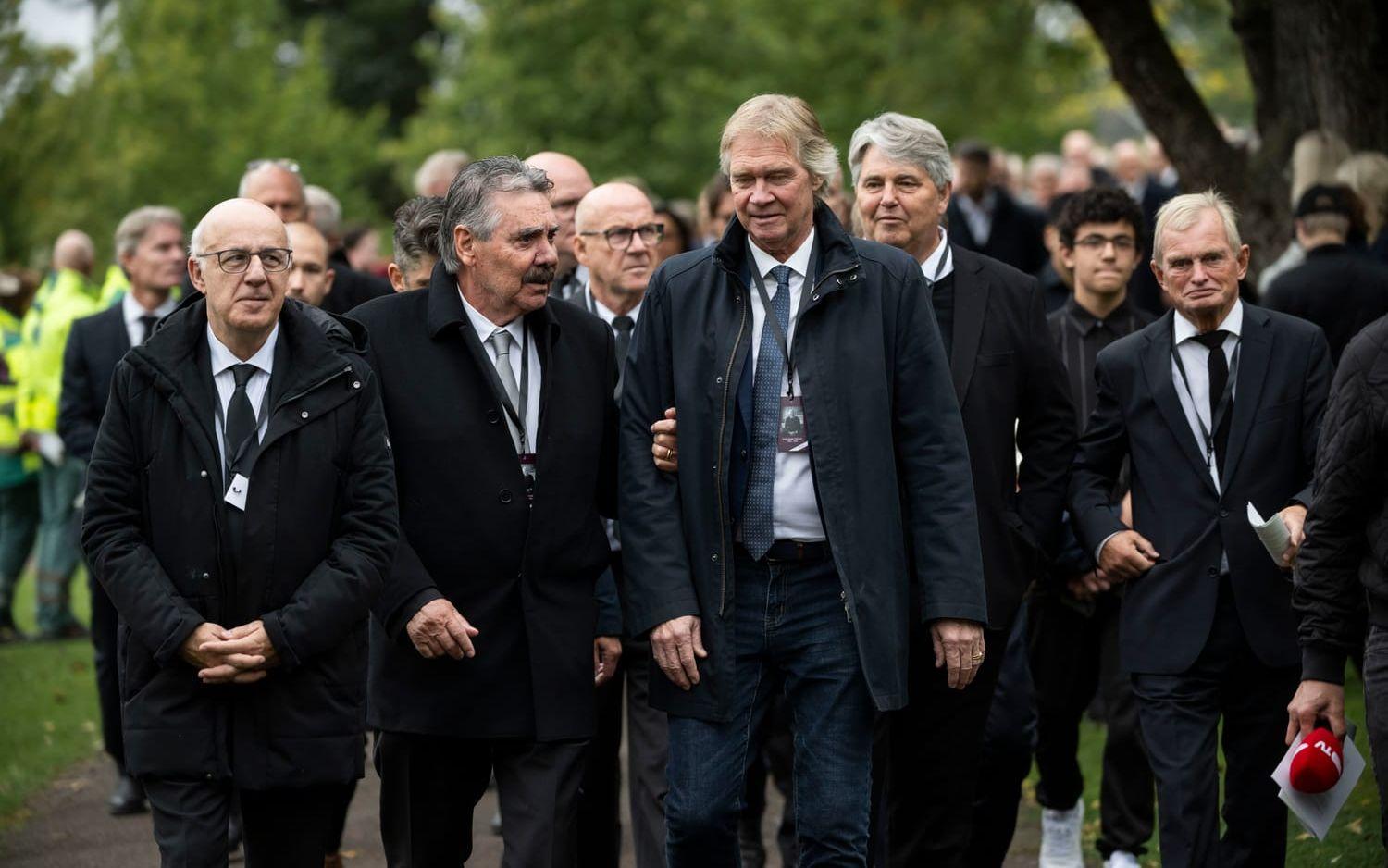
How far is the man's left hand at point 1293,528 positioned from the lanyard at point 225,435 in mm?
3206

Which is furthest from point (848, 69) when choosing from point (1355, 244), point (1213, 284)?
point (1213, 284)

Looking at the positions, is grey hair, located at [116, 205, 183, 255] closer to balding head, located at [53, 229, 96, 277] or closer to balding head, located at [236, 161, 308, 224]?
balding head, located at [236, 161, 308, 224]

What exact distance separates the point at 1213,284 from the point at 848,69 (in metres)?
25.1

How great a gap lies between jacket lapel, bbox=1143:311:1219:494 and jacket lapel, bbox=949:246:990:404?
64 centimetres

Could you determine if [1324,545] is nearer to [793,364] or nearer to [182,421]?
[793,364]

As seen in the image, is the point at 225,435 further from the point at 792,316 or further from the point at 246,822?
the point at 792,316

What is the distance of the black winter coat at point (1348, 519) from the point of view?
511 cm

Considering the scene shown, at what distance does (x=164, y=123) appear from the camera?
33.3 meters

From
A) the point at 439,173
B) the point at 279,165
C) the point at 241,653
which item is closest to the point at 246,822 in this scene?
the point at 241,653

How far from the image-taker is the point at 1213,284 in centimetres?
653

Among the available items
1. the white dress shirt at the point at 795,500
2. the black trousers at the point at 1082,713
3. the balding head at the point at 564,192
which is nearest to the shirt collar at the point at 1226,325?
the black trousers at the point at 1082,713

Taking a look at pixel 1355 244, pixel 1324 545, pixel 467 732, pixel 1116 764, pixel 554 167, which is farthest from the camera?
pixel 1355 244

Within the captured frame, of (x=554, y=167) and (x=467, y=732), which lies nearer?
(x=467, y=732)

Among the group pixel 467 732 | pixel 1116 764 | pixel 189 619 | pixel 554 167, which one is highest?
pixel 554 167
